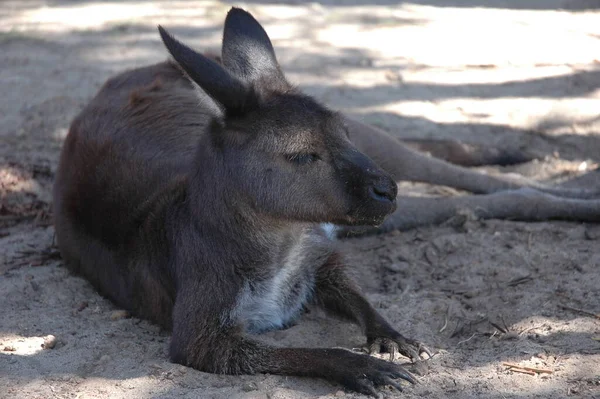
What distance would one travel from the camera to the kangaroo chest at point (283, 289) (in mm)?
4652

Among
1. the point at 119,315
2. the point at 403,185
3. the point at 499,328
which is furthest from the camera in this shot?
the point at 403,185

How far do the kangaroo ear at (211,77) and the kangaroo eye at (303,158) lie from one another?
13.0 inches

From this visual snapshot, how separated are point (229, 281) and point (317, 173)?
→ 70 cm

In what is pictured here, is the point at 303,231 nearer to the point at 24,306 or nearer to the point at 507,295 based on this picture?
the point at 507,295

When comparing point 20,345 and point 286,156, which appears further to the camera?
point 20,345

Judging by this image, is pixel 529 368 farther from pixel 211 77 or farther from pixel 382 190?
pixel 211 77

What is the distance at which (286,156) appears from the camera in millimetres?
4352

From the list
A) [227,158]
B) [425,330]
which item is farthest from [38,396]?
[425,330]

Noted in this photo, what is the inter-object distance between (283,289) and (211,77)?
123 centimetres

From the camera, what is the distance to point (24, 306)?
5.14 meters

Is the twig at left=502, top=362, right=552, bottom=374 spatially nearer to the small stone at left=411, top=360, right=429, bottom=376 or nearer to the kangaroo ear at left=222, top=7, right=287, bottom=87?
the small stone at left=411, top=360, right=429, bottom=376

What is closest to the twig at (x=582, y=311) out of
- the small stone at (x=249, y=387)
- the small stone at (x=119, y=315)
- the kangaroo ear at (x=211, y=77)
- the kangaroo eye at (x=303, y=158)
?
the kangaroo eye at (x=303, y=158)

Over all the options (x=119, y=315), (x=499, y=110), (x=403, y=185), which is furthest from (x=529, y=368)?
(x=499, y=110)

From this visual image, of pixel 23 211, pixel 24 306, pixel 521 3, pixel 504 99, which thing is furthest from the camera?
pixel 521 3
